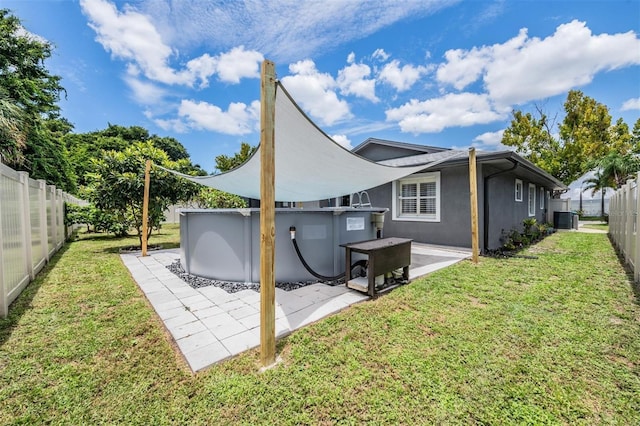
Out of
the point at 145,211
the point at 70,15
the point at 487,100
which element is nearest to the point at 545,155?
the point at 487,100

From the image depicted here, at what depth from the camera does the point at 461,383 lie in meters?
2.06

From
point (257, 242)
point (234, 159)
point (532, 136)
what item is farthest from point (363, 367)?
point (532, 136)

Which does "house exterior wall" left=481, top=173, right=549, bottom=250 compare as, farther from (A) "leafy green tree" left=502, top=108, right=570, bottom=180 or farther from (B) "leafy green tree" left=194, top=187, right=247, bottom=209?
(A) "leafy green tree" left=502, top=108, right=570, bottom=180

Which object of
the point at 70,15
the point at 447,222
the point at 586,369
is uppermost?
the point at 70,15

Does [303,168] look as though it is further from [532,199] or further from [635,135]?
[635,135]

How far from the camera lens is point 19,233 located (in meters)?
4.08

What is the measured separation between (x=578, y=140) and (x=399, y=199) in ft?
69.0

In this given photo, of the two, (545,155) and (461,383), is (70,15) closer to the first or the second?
(461,383)

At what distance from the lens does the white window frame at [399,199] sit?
806cm

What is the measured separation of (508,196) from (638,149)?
19553 millimetres

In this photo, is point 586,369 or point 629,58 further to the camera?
point 629,58

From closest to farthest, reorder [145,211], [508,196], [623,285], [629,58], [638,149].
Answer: [623,285], [145,211], [508,196], [629,58], [638,149]

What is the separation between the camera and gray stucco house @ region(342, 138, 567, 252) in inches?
295

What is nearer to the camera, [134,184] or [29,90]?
[134,184]
